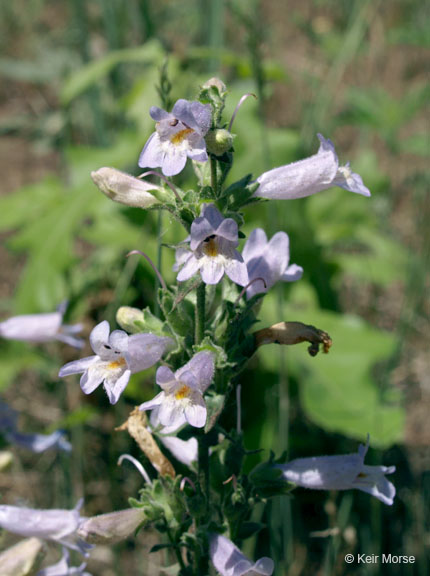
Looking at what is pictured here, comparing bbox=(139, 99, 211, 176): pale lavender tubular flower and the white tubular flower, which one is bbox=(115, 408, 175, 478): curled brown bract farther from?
bbox=(139, 99, 211, 176): pale lavender tubular flower

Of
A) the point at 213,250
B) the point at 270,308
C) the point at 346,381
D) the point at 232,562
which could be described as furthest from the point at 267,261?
the point at 270,308

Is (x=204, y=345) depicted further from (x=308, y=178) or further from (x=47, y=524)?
(x=47, y=524)

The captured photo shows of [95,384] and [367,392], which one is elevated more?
[95,384]

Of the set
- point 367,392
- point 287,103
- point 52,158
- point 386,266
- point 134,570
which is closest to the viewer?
point 367,392

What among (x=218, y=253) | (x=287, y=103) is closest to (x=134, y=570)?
(x=218, y=253)

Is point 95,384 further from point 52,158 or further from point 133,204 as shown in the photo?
point 52,158

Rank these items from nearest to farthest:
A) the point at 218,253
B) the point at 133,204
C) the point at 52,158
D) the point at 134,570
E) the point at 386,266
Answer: the point at 218,253, the point at 133,204, the point at 134,570, the point at 386,266, the point at 52,158

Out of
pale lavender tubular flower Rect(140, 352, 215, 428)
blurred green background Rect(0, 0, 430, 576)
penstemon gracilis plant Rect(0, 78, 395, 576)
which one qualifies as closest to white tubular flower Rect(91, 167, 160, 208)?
penstemon gracilis plant Rect(0, 78, 395, 576)
